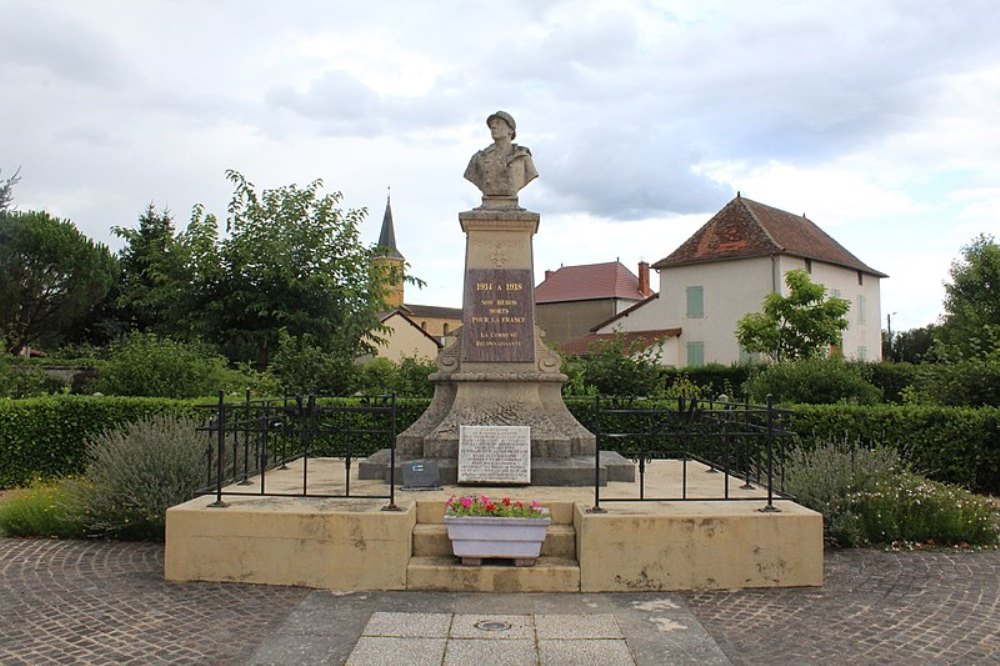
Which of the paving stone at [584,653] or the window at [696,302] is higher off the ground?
the window at [696,302]

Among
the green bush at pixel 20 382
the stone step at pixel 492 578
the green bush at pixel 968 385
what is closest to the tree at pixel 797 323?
the green bush at pixel 968 385

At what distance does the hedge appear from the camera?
10758mm

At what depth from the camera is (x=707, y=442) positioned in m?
10.2

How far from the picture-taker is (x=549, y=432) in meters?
8.30

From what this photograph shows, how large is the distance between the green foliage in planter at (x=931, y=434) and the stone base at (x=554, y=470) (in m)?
3.99

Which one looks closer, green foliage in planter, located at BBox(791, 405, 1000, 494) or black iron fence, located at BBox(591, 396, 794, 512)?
black iron fence, located at BBox(591, 396, 794, 512)

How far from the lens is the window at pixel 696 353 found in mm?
36562

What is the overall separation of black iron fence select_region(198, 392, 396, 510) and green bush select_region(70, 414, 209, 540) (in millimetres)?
276

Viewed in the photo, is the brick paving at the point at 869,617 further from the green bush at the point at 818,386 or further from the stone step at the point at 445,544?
the green bush at the point at 818,386

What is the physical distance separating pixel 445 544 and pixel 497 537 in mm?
555

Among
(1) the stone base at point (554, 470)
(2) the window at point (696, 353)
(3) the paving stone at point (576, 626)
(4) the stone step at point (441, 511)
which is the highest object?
(2) the window at point (696, 353)

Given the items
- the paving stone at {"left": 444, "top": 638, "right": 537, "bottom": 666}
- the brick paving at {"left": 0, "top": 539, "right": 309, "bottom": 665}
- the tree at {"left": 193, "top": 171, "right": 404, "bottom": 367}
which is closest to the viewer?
the paving stone at {"left": 444, "top": 638, "right": 537, "bottom": 666}

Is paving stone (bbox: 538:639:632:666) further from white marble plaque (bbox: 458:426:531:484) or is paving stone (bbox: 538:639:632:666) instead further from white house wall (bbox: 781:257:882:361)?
white house wall (bbox: 781:257:882:361)

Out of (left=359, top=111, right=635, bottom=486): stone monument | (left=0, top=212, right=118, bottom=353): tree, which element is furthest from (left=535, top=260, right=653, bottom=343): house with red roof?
(left=359, top=111, right=635, bottom=486): stone monument
